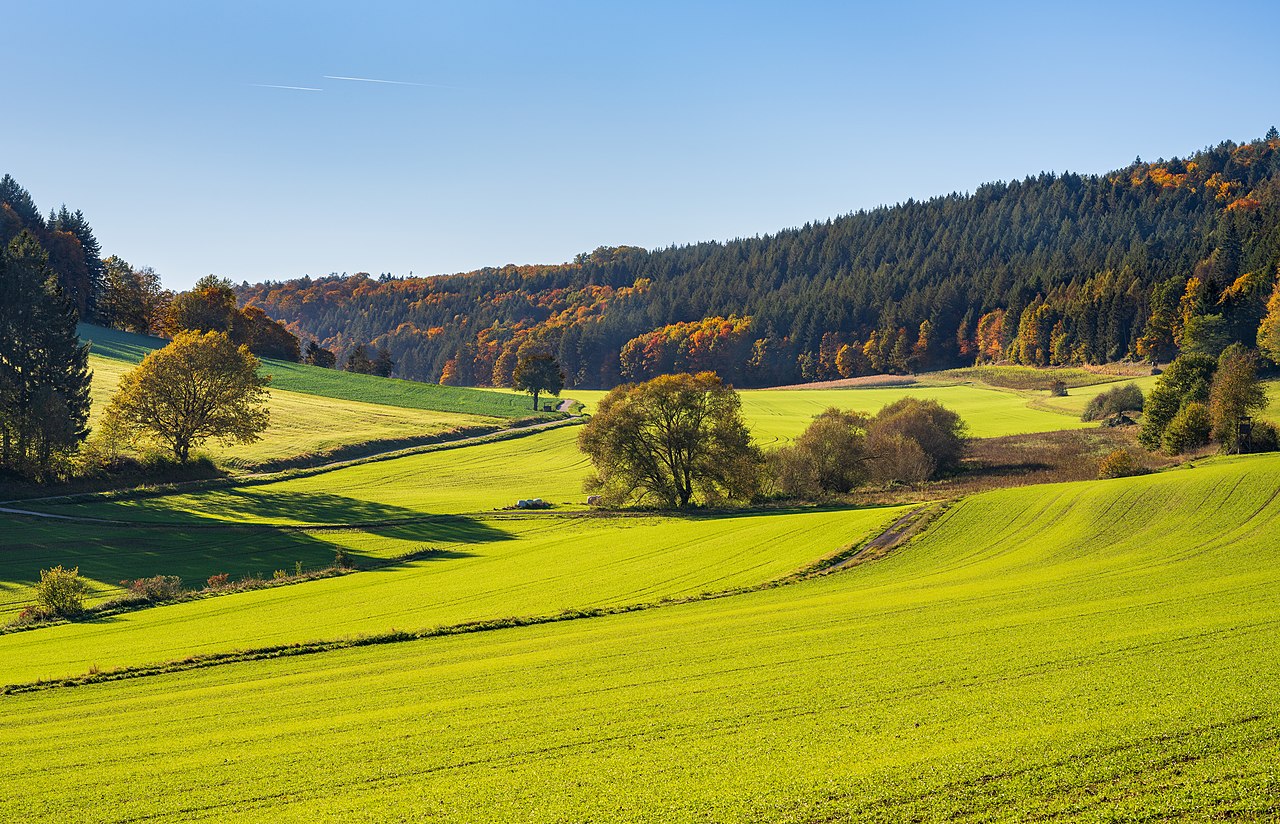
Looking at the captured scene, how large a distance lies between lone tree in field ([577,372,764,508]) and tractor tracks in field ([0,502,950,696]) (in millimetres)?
23540

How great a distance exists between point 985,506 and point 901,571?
12053 mm

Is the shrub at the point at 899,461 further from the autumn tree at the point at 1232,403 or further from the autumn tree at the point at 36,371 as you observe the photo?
the autumn tree at the point at 36,371

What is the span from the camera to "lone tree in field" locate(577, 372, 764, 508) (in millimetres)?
63656

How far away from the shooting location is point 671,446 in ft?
210

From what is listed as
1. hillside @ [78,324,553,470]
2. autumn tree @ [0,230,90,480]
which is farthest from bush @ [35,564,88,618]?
hillside @ [78,324,553,470]

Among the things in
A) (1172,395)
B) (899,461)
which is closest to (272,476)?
(899,461)

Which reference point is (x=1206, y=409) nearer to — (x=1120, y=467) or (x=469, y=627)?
(x=1120, y=467)

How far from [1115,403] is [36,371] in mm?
100086

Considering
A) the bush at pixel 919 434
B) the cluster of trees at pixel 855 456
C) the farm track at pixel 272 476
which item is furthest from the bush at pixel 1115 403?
the farm track at pixel 272 476

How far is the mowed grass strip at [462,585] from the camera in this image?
28.8 m

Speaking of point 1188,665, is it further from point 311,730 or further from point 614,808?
point 311,730

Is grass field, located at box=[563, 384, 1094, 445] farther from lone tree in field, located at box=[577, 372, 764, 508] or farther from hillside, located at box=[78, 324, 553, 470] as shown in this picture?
lone tree in field, located at box=[577, 372, 764, 508]

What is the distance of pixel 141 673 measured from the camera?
24.5 m

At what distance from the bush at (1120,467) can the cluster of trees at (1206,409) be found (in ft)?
26.0
